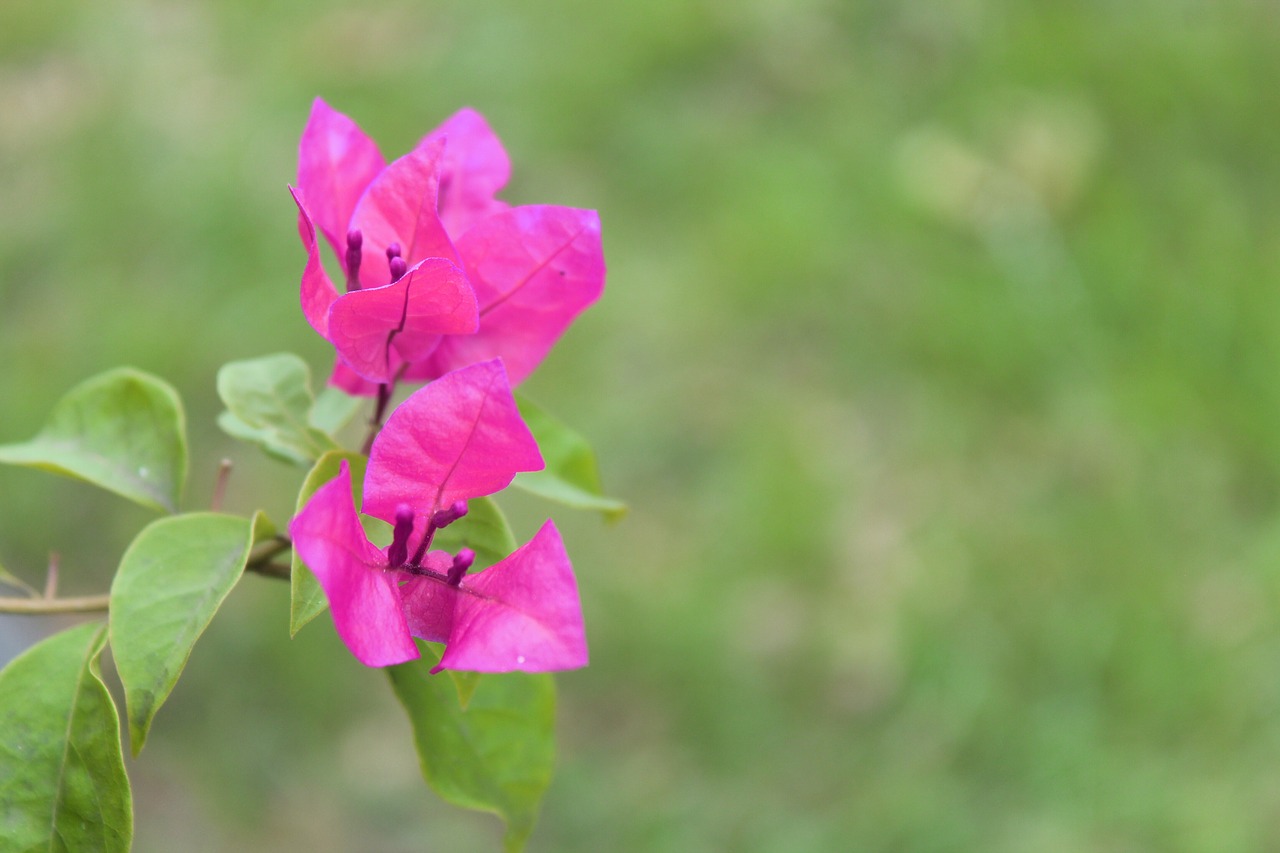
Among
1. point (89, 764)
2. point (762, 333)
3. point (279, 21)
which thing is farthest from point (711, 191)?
point (89, 764)

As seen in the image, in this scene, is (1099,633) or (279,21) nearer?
(1099,633)

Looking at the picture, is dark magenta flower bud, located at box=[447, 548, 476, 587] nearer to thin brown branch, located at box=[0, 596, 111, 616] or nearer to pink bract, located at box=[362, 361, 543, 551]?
pink bract, located at box=[362, 361, 543, 551]

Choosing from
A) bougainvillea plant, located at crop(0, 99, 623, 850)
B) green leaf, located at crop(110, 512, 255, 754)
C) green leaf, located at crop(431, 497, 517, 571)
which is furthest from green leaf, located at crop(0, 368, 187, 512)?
green leaf, located at crop(431, 497, 517, 571)

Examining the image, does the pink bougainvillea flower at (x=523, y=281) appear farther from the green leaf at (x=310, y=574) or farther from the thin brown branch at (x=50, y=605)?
the thin brown branch at (x=50, y=605)

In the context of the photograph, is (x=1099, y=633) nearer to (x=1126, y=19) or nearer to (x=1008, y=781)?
(x=1008, y=781)

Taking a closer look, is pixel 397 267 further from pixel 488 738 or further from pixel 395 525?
pixel 488 738
